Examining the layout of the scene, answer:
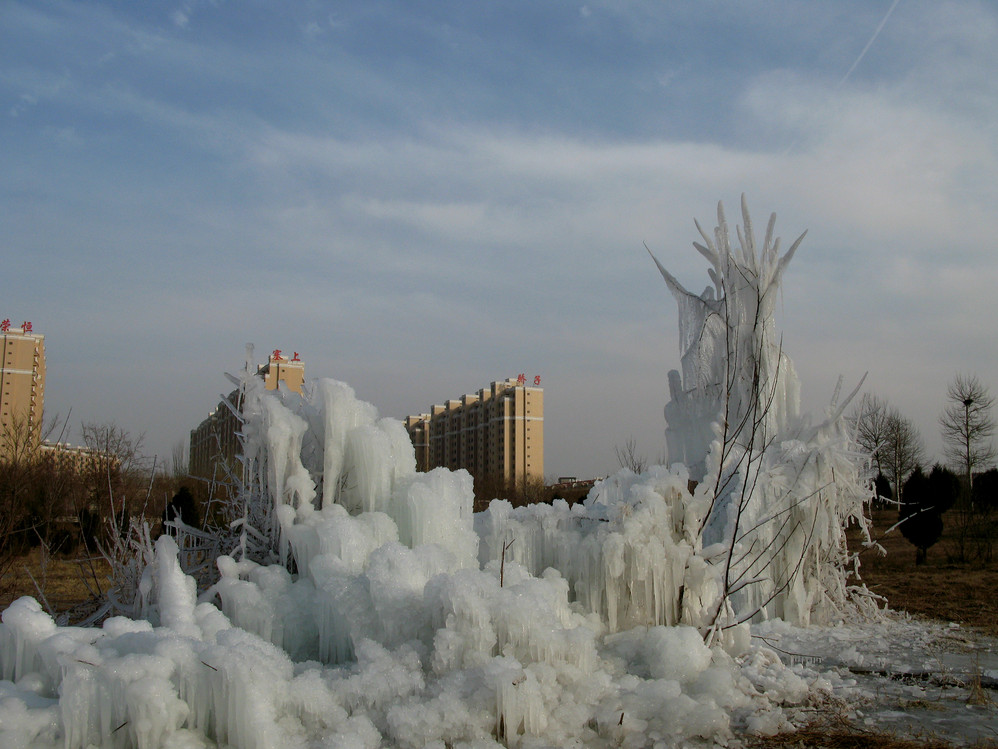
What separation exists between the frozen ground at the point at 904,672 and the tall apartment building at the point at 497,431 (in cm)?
4872

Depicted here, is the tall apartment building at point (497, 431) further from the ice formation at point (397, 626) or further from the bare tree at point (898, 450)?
the ice formation at point (397, 626)

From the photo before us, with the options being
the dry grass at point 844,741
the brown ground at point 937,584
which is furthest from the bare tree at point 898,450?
the dry grass at point 844,741

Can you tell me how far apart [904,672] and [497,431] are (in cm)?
5742

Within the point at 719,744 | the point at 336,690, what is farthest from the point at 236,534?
the point at 719,744

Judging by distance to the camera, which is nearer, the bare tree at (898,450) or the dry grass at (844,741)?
the dry grass at (844,741)

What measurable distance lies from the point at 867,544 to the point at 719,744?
6.46 metres

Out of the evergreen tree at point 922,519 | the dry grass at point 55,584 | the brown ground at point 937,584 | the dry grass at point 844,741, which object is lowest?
the brown ground at point 937,584

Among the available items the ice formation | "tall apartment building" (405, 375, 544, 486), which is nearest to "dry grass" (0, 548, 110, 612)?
the ice formation

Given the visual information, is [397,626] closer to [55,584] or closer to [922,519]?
[55,584]

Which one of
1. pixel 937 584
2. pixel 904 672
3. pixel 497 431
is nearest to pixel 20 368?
Answer: pixel 497 431

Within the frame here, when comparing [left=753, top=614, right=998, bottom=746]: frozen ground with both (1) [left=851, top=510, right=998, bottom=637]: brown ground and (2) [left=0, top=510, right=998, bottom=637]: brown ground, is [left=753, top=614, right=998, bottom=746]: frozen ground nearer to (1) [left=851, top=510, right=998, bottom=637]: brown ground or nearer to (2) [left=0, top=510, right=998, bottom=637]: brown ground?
(1) [left=851, top=510, right=998, bottom=637]: brown ground

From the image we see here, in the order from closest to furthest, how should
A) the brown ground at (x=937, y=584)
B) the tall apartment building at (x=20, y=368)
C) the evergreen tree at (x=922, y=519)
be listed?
the brown ground at (x=937, y=584) → the evergreen tree at (x=922, y=519) → the tall apartment building at (x=20, y=368)

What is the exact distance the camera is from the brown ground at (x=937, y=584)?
11.8 metres

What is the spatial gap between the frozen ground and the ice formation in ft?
1.69
